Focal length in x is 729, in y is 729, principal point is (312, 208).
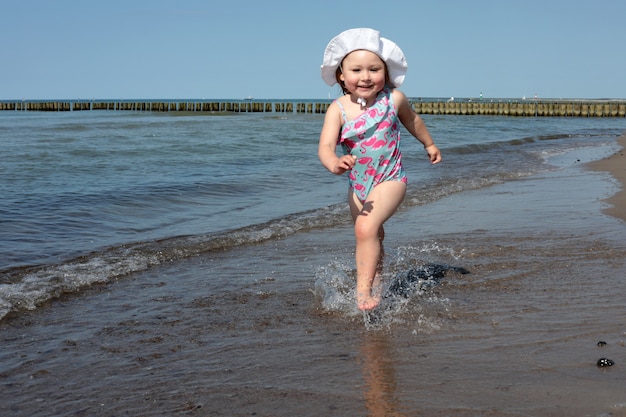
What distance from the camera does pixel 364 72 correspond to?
13.7 feet

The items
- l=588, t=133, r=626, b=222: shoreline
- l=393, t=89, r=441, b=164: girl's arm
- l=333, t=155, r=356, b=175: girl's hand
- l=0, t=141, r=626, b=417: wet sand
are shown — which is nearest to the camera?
l=0, t=141, r=626, b=417: wet sand

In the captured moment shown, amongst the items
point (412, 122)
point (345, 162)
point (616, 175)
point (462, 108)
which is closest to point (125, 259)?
point (412, 122)

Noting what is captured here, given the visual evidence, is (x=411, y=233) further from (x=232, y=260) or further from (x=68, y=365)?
(x=68, y=365)

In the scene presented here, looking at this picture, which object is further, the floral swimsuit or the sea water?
the sea water

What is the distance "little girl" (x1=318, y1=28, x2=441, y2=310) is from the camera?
415 cm

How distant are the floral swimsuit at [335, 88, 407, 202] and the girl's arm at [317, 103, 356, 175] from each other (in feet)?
0.14

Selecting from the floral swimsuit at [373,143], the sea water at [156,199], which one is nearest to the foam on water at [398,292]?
the floral swimsuit at [373,143]

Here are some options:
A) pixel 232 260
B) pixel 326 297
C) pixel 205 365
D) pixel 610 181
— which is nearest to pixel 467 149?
pixel 610 181

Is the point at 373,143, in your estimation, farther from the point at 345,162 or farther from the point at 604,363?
the point at 604,363

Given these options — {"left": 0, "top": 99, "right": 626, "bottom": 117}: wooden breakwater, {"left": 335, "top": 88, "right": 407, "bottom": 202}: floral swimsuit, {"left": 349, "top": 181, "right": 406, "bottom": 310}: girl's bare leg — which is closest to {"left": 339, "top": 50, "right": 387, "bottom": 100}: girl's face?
{"left": 335, "top": 88, "right": 407, "bottom": 202}: floral swimsuit

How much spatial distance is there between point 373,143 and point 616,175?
8475 mm

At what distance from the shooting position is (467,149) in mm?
20984

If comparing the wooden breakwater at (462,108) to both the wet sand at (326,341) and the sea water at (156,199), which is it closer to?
the sea water at (156,199)

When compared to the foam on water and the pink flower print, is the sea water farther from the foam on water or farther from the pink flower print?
the pink flower print
